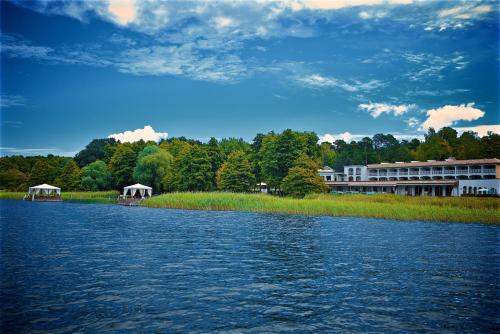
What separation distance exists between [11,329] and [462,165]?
321 ft

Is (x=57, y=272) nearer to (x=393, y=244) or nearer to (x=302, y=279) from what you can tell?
(x=302, y=279)

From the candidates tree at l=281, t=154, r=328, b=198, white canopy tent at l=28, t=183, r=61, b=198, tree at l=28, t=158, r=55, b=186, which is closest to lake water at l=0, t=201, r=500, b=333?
tree at l=281, t=154, r=328, b=198

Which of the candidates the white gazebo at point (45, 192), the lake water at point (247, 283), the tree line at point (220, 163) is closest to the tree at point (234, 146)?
the tree line at point (220, 163)

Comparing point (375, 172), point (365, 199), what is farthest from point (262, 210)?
point (375, 172)

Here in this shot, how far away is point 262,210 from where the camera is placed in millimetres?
56844

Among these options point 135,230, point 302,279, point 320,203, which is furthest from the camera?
point 320,203

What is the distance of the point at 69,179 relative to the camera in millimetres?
118188

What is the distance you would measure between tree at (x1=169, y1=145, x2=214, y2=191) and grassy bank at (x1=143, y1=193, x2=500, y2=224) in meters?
20.5

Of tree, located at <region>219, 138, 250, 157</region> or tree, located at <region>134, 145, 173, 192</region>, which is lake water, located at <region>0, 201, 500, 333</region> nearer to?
tree, located at <region>134, 145, 173, 192</region>

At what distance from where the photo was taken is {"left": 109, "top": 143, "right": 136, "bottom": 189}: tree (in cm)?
11119

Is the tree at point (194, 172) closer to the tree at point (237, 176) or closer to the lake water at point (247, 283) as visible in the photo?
the tree at point (237, 176)

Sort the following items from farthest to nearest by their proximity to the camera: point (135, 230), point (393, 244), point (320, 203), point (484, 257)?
point (320, 203)
point (135, 230)
point (393, 244)
point (484, 257)

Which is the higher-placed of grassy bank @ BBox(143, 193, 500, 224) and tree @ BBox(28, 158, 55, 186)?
tree @ BBox(28, 158, 55, 186)

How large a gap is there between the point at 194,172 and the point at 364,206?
4842 cm
